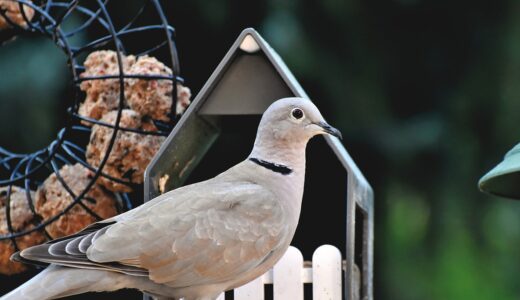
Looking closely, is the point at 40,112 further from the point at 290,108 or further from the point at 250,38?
the point at 290,108

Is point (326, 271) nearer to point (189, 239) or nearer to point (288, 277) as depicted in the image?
point (288, 277)

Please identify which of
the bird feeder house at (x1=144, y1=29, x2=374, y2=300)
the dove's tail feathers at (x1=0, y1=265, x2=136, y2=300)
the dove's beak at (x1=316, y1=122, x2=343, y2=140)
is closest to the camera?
the dove's tail feathers at (x1=0, y1=265, x2=136, y2=300)

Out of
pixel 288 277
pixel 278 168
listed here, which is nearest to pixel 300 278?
pixel 288 277

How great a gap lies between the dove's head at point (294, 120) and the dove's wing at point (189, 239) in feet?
0.40

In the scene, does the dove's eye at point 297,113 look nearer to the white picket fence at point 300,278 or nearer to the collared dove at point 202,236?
the collared dove at point 202,236

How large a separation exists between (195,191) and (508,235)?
159 centimetres

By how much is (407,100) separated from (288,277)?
1.36 meters

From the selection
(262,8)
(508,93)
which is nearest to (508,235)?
(508,93)

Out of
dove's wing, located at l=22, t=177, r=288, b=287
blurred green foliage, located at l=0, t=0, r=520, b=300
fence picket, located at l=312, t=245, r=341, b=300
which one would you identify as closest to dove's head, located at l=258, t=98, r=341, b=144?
dove's wing, located at l=22, t=177, r=288, b=287

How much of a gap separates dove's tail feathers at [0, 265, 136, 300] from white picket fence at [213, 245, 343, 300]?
0.53m

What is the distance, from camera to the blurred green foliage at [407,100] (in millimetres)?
3900

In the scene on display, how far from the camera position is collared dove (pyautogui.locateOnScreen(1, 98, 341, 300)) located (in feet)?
8.08

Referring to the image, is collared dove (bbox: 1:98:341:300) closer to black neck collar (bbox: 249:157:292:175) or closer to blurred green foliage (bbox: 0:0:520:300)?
black neck collar (bbox: 249:157:292:175)

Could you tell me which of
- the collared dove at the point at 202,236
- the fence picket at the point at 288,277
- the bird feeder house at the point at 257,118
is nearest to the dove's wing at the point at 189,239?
the collared dove at the point at 202,236
